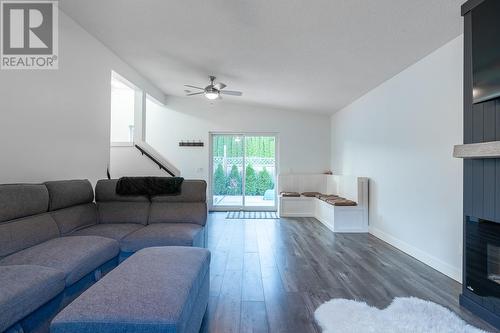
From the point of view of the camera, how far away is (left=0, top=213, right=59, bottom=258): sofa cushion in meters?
1.85

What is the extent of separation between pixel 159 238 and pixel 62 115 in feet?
6.27

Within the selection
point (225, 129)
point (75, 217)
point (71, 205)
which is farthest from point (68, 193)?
point (225, 129)

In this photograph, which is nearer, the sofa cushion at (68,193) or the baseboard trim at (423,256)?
the sofa cushion at (68,193)

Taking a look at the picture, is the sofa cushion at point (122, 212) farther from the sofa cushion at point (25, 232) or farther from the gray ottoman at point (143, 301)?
the gray ottoman at point (143, 301)

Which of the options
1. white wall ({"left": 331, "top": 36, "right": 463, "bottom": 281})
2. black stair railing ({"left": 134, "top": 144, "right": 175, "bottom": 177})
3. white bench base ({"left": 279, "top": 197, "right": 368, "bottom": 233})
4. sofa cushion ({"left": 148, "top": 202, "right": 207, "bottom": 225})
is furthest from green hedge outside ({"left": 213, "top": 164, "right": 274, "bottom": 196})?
sofa cushion ({"left": 148, "top": 202, "right": 207, "bottom": 225})

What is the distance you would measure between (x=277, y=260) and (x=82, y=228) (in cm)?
224

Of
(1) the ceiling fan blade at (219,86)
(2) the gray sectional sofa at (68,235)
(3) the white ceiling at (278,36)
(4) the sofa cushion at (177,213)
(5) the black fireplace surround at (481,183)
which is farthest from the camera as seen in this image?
(1) the ceiling fan blade at (219,86)

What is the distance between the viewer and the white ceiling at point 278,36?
236 centimetres

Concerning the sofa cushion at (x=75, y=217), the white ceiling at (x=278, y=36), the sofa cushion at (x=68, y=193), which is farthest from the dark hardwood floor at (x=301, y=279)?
the white ceiling at (x=278, y=36)

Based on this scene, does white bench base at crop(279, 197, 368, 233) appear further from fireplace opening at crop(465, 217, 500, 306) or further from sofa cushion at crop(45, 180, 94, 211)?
sofa cushion at crop(45, 180, 94, 211)

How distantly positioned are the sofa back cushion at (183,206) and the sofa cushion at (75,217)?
0.64 meters

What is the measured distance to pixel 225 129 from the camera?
21.2 ft

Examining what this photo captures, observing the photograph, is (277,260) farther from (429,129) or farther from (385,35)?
(385,35)

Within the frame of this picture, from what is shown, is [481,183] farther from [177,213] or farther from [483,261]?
[177,213]
